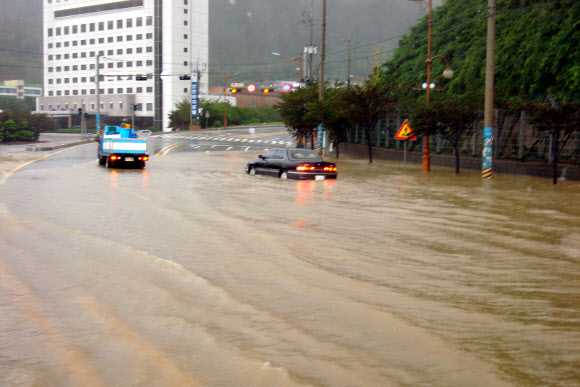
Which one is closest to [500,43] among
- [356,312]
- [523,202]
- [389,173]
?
[389,173]

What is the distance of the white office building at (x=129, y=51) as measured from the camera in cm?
11344

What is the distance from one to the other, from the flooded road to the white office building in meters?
100

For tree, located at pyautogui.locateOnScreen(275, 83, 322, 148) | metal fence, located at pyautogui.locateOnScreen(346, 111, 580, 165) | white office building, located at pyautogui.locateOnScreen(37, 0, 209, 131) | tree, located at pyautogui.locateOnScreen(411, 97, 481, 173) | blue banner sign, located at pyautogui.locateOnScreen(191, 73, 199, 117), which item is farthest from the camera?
white office building, located at pyautogui.locateOnScreen(37, 0, 209, 131)

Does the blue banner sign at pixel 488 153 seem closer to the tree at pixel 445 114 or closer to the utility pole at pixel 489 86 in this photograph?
the utility pole at pixel 489 86

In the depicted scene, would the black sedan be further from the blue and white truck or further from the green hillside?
the green hillside

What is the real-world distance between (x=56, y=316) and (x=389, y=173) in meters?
23.7

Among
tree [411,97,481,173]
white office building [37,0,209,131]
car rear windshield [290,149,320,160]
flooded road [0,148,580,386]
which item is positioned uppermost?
white office building [37,0,209,131]

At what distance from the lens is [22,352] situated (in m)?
5.33

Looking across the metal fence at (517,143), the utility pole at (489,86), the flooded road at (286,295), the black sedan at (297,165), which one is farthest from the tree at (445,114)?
the flooded road at (286,295)

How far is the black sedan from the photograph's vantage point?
→ 2286 centimetres

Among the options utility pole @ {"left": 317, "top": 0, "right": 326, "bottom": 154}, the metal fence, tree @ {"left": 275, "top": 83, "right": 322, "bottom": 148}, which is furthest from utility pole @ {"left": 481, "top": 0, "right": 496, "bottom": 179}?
tree @ {"left": 275, "top": 83, "right": 322, "bottom": 148}

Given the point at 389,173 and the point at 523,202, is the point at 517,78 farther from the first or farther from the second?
the point at 523,202

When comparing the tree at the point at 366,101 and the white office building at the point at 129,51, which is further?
the white office building at the point at 129,51

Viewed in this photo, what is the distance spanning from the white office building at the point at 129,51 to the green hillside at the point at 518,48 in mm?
67710
